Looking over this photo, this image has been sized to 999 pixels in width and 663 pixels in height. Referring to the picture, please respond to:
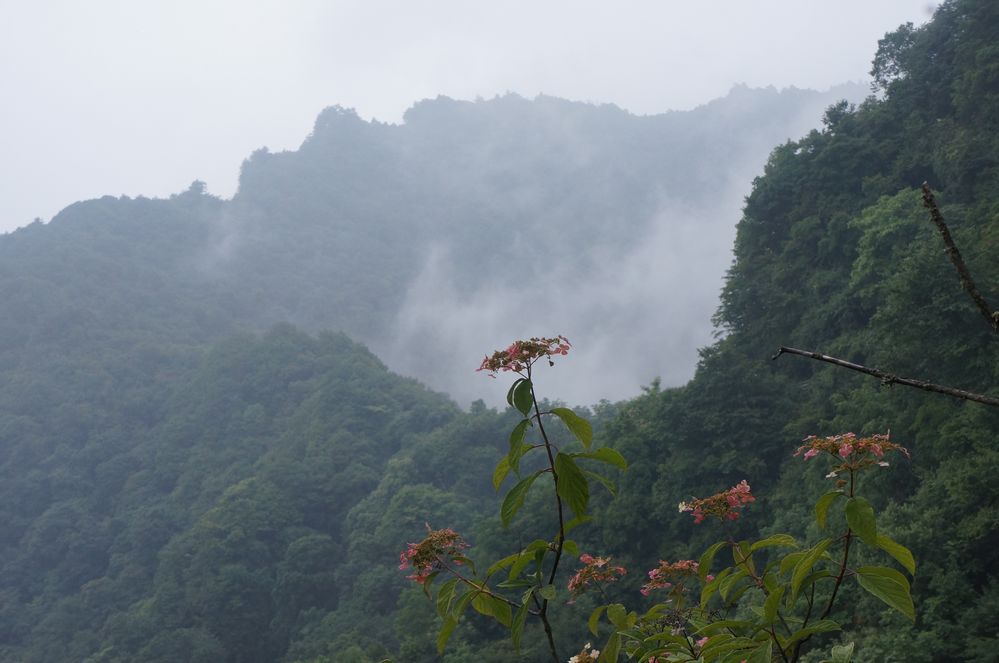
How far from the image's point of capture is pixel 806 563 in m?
1.06

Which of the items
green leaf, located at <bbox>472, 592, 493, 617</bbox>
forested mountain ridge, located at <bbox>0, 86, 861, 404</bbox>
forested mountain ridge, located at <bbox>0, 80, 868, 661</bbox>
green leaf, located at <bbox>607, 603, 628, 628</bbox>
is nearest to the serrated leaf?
green leaf, located at <bbox>472, 592, 493, 617</bbox>

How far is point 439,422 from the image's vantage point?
37.8m

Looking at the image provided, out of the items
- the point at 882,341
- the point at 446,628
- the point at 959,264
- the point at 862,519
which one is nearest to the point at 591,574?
the point at 446,628

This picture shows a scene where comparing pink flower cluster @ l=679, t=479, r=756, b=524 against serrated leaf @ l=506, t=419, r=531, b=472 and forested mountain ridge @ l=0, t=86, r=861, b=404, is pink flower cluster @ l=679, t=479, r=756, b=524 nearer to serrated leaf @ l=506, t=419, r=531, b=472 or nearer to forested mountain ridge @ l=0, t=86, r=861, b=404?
serrated leaf @ l=506, t=419, r=531, b=472

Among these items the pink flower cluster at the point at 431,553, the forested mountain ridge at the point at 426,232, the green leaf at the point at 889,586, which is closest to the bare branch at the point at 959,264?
the green leaf at the point at 889,586

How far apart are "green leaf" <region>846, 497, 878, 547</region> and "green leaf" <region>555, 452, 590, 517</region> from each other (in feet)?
1.14

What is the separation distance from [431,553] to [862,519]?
2.37ft

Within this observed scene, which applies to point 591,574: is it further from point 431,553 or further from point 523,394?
point 523,394

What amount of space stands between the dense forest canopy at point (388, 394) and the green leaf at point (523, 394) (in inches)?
352

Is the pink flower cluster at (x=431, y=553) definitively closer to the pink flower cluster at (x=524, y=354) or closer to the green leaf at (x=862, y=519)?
the pink flower cluster at (x=524, y=354)

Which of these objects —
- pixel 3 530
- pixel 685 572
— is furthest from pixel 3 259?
pixel 685 572

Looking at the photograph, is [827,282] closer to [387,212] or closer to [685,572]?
[685,572]

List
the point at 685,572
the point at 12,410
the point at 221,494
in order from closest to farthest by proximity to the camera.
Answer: the point at 685,572 → the point at 221,494 → the point at 12,410

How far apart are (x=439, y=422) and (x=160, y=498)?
41.6 ft
